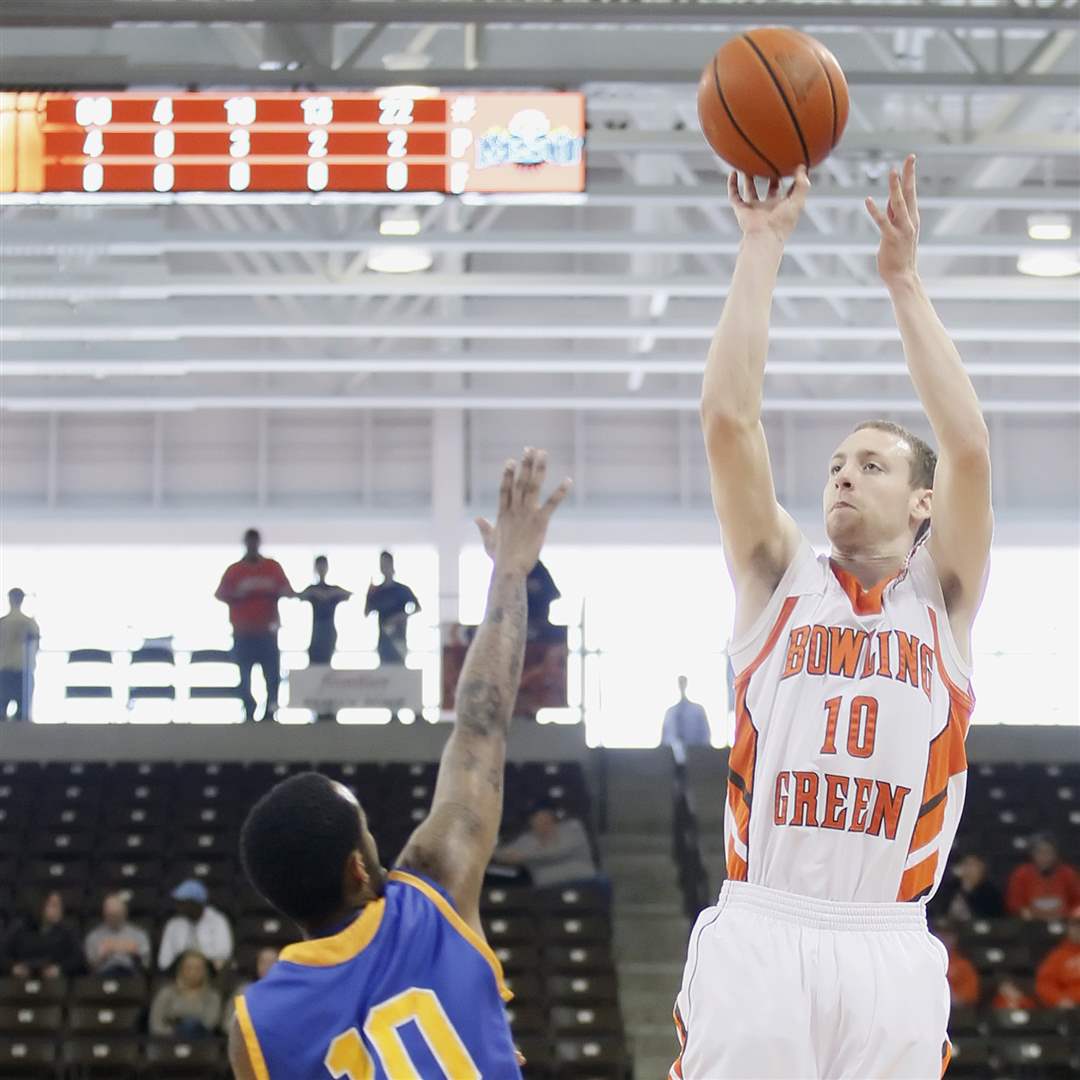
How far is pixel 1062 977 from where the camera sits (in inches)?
458

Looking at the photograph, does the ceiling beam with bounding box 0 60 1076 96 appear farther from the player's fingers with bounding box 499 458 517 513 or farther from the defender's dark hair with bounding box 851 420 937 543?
the player's fingers with bounding box 499 458 517 513

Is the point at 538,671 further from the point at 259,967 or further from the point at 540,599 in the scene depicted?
the point at 259,967

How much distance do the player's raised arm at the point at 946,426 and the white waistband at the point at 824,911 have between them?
1.90 ft

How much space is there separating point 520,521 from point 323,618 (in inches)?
485

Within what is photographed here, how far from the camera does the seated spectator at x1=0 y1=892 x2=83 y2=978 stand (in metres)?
11.9

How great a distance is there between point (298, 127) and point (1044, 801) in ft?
27.7

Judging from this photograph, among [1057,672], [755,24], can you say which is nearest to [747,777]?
[755,24]

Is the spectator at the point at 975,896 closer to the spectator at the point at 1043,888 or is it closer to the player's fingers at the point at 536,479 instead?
the spectator at the point at 1043,888

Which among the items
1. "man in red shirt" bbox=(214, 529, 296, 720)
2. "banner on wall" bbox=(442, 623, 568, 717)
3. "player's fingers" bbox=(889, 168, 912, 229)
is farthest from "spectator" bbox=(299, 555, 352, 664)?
"player's fingers" bbox=(889, 168, 912, 229)

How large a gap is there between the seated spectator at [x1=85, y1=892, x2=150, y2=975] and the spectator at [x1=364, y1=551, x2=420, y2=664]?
3853 millimetres

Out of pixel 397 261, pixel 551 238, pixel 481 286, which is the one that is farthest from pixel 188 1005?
pixel 481 286

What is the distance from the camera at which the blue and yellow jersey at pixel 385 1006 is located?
2.62 meters

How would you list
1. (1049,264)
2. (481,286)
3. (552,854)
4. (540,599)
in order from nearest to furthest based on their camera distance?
(552,854) → (540,599) → (1049,264) → (481,286)

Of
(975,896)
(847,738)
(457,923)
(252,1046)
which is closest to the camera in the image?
(252,1046)
